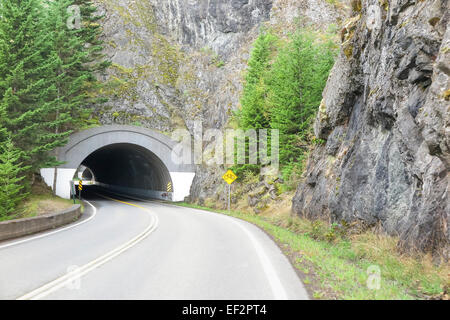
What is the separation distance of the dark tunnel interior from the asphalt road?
22307 millimetres

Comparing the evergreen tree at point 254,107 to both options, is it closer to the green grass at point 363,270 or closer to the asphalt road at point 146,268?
the asphalt road at point 146,268

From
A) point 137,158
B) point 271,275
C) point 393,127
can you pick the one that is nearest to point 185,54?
point 137,158

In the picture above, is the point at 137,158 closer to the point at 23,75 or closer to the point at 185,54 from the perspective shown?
the point at 185,54

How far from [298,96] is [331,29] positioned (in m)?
14.9

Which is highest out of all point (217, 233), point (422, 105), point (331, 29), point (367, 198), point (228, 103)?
point (331, 29)

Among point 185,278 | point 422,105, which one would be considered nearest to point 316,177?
point 422,105

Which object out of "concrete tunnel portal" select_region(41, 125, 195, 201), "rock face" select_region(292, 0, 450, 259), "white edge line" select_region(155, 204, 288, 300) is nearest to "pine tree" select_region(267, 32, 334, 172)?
"rock face" select_region(292, 0, 450, 259)

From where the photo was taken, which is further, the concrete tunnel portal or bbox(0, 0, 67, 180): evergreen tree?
the concrete tunnel portal

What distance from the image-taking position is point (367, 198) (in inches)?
353

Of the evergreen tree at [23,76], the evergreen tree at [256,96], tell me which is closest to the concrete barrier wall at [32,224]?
the evergreen tree at [23,76]

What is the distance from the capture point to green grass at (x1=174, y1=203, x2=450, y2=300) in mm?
4697

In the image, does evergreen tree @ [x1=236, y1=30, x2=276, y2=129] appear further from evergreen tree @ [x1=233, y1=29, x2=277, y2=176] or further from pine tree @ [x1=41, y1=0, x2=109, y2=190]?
pine tree @ [x1=41, y1=0, x2=109, y2=190]

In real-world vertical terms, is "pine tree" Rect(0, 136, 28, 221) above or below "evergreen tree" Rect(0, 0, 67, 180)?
below
